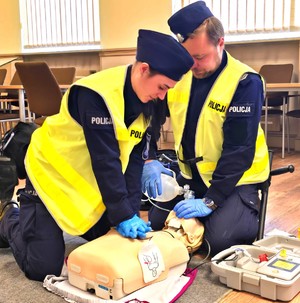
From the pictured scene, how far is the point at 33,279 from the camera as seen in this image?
179cm

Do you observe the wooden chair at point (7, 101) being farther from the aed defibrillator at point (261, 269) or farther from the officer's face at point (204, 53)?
the aed defibrillator at point (261, 269)

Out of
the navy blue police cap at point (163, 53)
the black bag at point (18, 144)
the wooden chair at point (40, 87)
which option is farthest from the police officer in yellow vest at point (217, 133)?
the wooden chair at point (40, 87)

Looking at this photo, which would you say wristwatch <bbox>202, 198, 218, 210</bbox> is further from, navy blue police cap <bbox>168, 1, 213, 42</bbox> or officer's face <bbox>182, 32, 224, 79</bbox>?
navy blue police cap <bbox>168, 1, 213, 42</bbox>

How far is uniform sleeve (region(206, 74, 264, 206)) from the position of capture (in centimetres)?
191

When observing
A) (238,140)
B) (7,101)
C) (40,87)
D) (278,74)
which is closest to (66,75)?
(7,101)

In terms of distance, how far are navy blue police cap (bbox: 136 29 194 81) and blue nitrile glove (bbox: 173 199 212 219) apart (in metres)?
0.59

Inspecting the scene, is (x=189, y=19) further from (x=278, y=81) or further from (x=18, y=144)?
(x=278, y=81)

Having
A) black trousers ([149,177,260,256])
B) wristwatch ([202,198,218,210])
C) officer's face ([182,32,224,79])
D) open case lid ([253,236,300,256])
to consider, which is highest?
officer's face ([182,32,224,79])

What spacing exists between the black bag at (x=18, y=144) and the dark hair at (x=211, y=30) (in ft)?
2.80

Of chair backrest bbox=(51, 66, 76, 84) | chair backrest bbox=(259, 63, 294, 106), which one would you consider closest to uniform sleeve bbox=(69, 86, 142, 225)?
chair backrest bbox=(259, 63, 294, 106)

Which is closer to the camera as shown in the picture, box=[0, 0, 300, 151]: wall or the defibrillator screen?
the defibrillator screen

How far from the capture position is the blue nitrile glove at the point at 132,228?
5.28 ft

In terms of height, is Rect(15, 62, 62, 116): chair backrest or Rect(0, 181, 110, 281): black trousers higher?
Rect(15, 62, 62, 116): chair backrest

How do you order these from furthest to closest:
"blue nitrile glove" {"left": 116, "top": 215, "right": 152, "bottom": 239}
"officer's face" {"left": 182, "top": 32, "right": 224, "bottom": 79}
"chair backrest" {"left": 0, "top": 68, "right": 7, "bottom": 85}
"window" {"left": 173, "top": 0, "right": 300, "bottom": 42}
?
"chair backrest" {"left": 0, "top": 68, "right": 7, "bottom": 85}, "window" {"left": 173, "top": 0, "right": 300, "bottom": 42}, "officer's face" {"left": 182, "top": 32, "right": 224, "bottom": 79}, "blue nitrile glove" {"left": 116, "top": 215, "right": 152, "bottom": 239}
